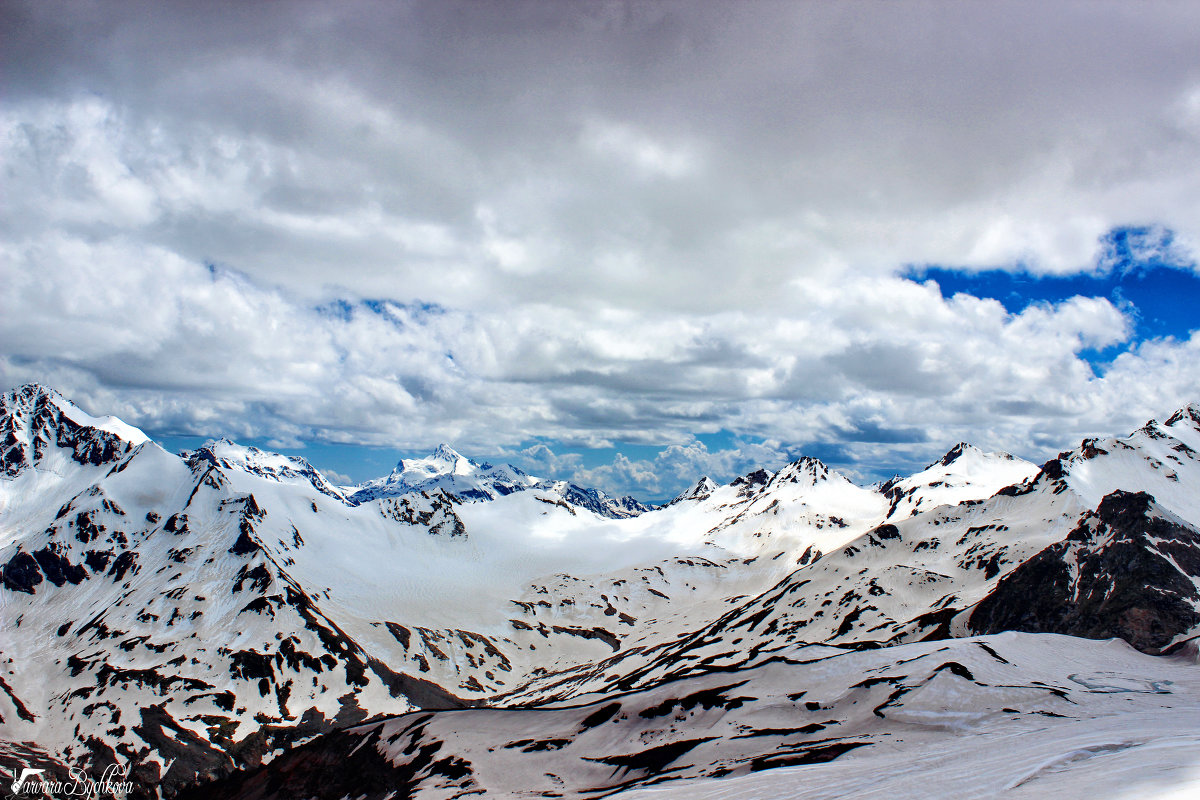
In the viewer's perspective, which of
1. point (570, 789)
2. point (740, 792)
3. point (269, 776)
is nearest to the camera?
point (740, 792)

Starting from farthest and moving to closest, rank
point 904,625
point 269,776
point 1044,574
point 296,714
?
1. point 296,714
2. point 904,625
3. point 1044,574
4. point 269,776

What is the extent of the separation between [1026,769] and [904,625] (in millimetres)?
147477

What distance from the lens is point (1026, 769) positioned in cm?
2761

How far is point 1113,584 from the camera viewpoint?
382 ft

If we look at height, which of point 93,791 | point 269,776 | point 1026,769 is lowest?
point 93,791

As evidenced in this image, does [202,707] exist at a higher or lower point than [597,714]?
lower

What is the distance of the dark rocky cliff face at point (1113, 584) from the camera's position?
101m

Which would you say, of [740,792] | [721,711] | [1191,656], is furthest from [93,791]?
[1191,656]

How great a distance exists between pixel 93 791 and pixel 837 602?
192 m

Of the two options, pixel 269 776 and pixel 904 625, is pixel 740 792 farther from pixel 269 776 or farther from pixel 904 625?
pixel 904 625

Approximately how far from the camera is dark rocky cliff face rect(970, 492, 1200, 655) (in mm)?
100875

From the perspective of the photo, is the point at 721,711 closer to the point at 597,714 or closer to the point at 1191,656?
the point at 597,714

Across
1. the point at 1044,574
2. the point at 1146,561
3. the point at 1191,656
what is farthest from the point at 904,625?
the point at 1191,656

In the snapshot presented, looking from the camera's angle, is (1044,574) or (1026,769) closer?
(1026,769)
